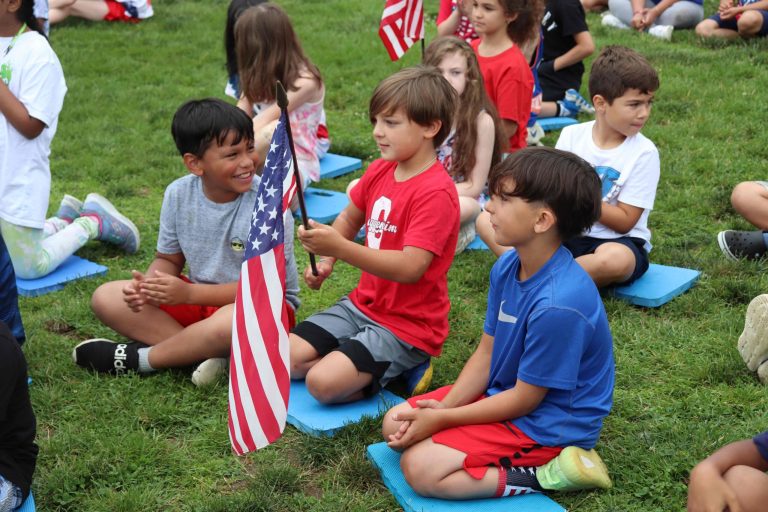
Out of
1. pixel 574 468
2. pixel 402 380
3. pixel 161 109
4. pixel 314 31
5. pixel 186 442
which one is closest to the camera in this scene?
pixel 574 468

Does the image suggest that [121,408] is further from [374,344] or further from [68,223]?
[68,223]

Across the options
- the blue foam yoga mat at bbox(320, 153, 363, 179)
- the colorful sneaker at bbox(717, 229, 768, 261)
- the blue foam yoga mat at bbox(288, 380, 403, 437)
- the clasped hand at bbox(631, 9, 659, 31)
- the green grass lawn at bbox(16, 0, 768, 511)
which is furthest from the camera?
the clasped hand at bbox(631, 9, 659, 31)

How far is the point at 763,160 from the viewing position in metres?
6.14

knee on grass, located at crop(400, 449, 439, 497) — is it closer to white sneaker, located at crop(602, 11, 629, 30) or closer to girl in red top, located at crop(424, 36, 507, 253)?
girl in red top, located at crop(424, 36, 507, 253)

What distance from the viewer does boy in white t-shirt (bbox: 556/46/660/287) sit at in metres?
4.27

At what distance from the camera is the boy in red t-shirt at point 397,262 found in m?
3.53

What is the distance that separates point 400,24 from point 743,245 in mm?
2877

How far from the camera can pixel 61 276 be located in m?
4.94

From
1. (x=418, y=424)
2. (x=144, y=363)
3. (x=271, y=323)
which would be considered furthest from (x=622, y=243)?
(x=144, y=363)

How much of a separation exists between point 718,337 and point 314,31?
6.95m

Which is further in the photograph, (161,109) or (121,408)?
(161,109)

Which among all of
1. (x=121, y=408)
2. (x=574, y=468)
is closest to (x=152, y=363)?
(x=121, y=408)

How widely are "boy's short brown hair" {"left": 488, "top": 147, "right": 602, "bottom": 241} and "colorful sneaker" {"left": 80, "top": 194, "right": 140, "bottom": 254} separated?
285 cm

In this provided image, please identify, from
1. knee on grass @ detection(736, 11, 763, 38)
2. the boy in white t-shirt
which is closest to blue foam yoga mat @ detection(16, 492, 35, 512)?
the boy in white t-shirt
